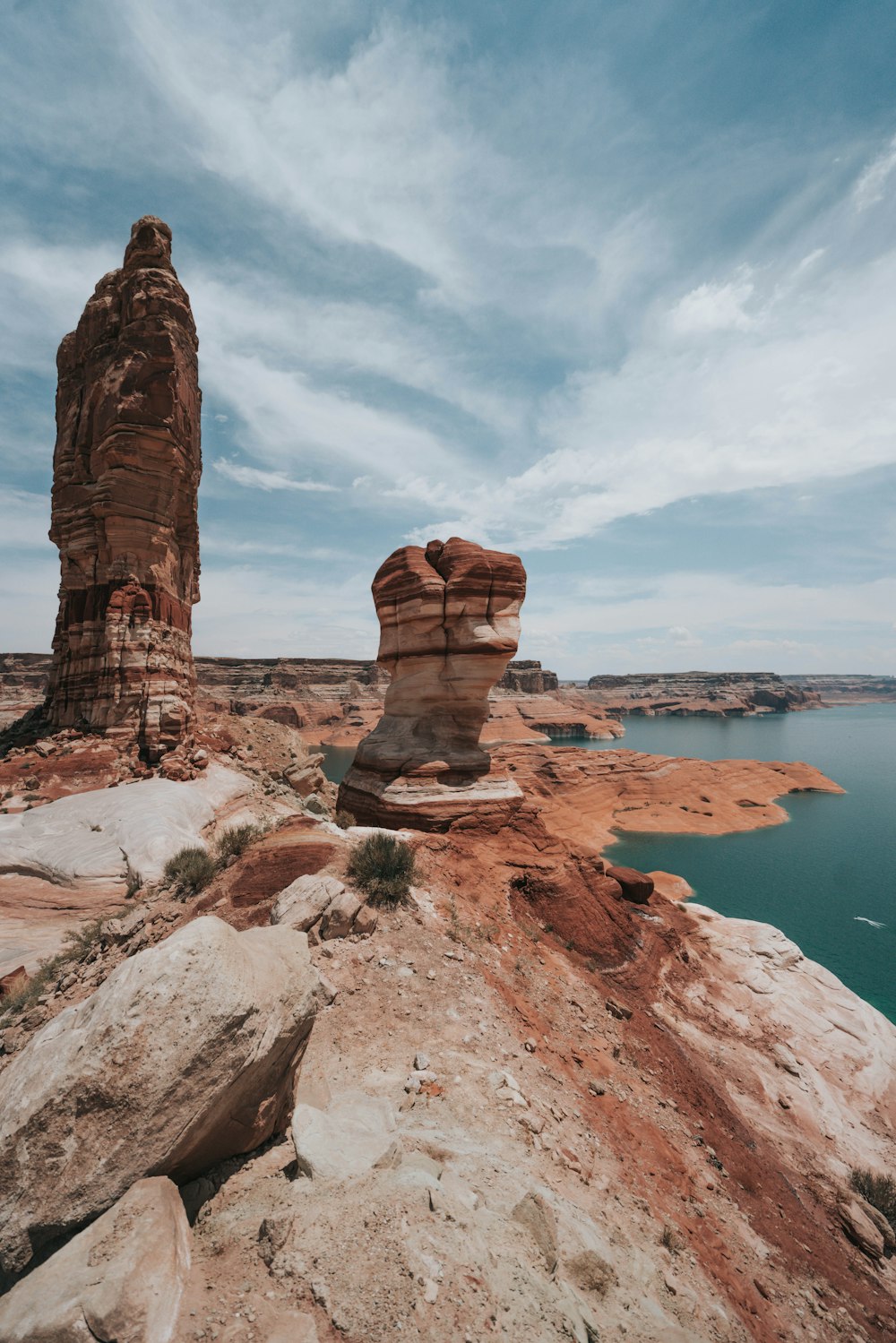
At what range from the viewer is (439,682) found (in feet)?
48.7

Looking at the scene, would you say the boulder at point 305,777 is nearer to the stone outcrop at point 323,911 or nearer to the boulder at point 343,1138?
the stone outcrop at point 323,911

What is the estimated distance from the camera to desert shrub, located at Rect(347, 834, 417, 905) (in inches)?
334

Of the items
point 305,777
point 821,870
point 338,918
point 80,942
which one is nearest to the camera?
point 338,918

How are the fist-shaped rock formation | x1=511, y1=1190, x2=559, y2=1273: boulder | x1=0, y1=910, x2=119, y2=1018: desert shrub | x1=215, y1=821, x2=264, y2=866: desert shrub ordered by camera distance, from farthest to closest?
the fist-shaped rock formation < x1=215, y1=821, x2=264, y2=866: desert shrub < x1=0, y1=910, x2=119, y2=1018: desert shrub < x1=511, y1=1190, x2=559, y2=1273: boulder

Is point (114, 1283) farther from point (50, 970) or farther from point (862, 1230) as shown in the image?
point (862, 1230)

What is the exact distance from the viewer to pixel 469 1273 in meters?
3.29

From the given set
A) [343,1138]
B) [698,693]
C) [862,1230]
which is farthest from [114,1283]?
[698,693]

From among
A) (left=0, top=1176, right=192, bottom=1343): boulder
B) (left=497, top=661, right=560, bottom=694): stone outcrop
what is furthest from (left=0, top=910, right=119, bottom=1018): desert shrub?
(left=497, top=661, right=560, bottom=694): stone outcrop

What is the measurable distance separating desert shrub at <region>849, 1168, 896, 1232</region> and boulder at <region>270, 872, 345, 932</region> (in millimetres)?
10191

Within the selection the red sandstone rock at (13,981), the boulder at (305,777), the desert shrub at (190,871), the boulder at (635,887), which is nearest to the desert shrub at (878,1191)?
the boulder at (635,887)

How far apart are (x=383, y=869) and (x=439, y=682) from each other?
265 inches

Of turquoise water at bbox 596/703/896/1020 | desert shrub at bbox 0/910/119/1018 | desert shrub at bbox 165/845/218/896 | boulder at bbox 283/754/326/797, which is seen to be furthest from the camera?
turquoise water at bbox 596/703/896/1020

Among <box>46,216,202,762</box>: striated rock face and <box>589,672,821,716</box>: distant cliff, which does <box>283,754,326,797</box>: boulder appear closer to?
<box>46,216,202,762</box>: striated rock face

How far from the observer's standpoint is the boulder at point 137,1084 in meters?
2.99
